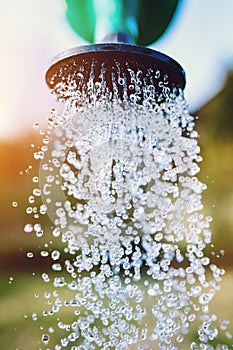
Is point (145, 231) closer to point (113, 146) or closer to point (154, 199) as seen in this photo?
point (154, 199)

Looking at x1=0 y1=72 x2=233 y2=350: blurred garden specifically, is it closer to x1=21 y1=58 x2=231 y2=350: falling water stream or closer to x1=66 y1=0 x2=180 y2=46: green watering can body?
x1=21 y1=58 x2=231 y2=350: falling water stream

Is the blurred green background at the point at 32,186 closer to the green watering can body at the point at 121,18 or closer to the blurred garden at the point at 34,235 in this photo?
the blurred garden at the point at 34,235

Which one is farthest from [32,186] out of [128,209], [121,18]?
[121,18]

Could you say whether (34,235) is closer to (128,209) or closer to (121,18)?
(128,209)

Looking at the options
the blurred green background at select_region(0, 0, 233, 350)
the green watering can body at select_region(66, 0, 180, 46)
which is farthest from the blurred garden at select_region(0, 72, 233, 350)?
the green watering can body at select_region(66, 0, 180, 46)

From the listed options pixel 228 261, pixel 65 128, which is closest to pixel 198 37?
pixel 228 261

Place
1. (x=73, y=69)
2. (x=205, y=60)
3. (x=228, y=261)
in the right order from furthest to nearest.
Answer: (x=205, y=60)
(x=228, y=261)
(x=73, y=69)

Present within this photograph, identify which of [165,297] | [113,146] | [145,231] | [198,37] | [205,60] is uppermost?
[198,37]
